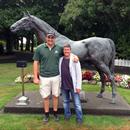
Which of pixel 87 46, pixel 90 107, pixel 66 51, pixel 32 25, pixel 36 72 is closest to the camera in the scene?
pixel 66 51

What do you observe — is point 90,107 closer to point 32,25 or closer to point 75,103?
point 75,103

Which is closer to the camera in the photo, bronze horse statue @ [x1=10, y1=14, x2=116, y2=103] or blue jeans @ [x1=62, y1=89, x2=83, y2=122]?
blue jeans @ [x1=62, y1=89, x2=83, y2=122]

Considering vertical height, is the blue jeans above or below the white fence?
below

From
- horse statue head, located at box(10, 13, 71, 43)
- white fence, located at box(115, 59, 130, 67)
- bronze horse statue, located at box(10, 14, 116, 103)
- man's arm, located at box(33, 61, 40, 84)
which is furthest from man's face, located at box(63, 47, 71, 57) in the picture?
white fence, located at box(115, 59, 130, 67)

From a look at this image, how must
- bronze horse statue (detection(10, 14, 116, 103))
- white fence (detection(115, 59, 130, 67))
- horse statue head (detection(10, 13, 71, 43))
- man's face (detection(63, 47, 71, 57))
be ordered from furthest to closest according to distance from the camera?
white fence (detection(115, 59, 130, 67)) → horse statue head (detection(10, 13, 71, 43)) → bronze horse statue (detection(10, 14, 116, 103)) → man's face (detection(63, 47, 71, 57))

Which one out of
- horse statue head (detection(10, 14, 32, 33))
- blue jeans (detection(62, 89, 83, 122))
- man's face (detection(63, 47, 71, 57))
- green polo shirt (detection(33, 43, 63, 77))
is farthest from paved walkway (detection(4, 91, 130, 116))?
horse statue head (detection(10, 14, 32, 33))

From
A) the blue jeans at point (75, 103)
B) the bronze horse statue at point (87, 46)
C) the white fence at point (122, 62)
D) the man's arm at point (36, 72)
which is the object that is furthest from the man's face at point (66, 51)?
the white fence at point (122, 62)

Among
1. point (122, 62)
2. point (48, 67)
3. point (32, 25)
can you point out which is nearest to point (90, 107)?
point (48, 67)

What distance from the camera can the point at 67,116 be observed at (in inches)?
344

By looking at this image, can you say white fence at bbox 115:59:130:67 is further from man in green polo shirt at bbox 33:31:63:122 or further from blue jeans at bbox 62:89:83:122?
man in green polo shirt at bbox 33:31:63:122

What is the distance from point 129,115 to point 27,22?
3.92 metres

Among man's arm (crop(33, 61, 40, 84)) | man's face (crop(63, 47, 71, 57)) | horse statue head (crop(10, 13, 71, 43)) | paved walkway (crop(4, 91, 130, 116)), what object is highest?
horse statue head (crop(10, 13, 71, 43))

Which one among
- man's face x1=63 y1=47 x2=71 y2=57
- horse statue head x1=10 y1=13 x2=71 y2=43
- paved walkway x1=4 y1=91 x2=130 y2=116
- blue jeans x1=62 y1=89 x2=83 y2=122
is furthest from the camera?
horse statue head x1=10 y1=13 x2=71 y2=43

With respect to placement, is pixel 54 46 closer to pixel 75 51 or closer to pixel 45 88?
pixel 45 88
